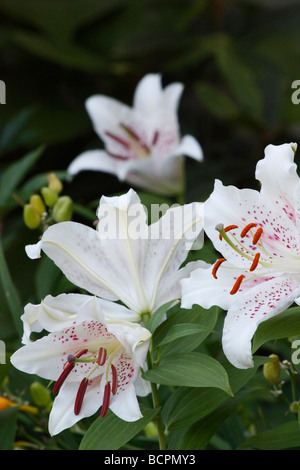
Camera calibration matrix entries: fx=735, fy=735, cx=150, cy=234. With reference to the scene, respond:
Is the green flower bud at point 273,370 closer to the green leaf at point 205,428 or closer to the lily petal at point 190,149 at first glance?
the green leaf at point 205,428

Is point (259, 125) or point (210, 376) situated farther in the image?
point (259, 125)

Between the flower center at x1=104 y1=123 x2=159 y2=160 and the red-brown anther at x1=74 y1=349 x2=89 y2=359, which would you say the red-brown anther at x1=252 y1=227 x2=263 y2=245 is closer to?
the red-brown anther at x1=74 y1=349 x2=89 y2=359

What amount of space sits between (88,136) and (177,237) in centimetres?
93

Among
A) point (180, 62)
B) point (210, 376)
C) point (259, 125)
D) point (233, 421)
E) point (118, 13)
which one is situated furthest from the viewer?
point (118, 13)

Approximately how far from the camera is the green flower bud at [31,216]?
1.82 ft

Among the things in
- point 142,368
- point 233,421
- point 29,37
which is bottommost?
point 233,421

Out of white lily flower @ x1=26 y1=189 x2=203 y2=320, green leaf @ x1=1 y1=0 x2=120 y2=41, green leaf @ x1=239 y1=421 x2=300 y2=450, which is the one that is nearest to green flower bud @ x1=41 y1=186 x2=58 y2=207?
white lily flower @ x1=26 y1=189 x2=203 y2=320

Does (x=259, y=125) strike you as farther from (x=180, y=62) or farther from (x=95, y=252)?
(x=95, y=252)

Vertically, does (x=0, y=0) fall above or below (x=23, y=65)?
above

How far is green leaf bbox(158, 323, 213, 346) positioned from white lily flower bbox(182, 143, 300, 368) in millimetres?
12

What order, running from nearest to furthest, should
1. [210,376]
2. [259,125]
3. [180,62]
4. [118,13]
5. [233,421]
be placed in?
[210,376] → [233,421] → [259,125] → [180,62] → [118,13]

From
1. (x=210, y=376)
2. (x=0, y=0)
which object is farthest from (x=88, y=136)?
(x=210, y=376)

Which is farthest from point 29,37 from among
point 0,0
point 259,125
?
point 259,125

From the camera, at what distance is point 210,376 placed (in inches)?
15.0
